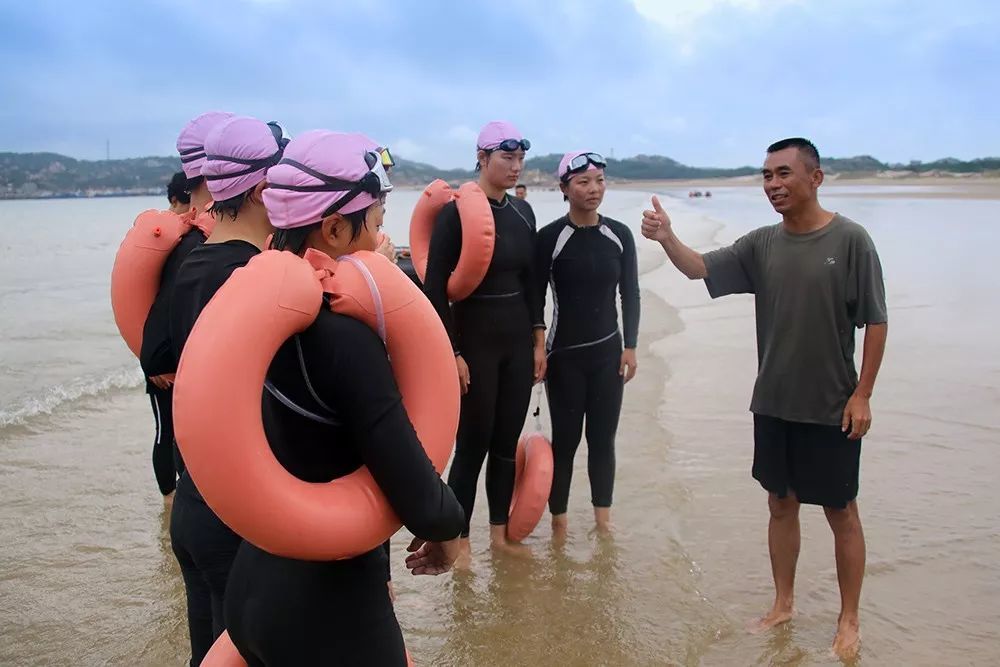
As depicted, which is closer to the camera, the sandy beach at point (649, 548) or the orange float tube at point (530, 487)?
the sandy beach at point (649, 548)

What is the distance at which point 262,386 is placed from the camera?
1.98 meters

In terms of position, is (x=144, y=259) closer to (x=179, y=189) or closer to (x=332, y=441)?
(x=179, y=189)

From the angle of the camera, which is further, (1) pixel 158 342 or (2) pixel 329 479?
(1) pixel 158 342

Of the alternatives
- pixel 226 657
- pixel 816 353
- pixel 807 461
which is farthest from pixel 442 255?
pixel 226 657

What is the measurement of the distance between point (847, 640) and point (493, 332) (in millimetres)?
2396

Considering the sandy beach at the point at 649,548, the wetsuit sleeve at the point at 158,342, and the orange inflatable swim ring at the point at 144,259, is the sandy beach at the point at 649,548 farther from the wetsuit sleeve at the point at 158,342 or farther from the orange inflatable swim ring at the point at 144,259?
the orange inflatable swim ring at the point at 144,259

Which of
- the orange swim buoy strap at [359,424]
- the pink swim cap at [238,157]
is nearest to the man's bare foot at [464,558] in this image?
the pink swim cap at [238,157]

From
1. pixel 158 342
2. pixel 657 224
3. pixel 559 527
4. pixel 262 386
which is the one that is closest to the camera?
pixel 262 386

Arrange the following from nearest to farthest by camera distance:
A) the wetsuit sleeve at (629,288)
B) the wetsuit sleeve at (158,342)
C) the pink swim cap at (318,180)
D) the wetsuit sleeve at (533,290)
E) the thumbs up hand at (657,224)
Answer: the pink swim cap at (318,180) → the wetsuit sleeve at (158,342) → the thumbs up hand at (657,224) → the wetsuit sleeve at (533,290) → the wetsuit sleeve at (629,288)

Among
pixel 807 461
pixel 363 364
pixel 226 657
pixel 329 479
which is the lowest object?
pixel 226 657

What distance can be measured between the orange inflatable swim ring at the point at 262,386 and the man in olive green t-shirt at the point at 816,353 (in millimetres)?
2287

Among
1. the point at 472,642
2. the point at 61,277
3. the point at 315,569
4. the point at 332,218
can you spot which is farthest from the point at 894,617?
the point at 61,277

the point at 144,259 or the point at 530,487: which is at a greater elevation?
the point at 144,259

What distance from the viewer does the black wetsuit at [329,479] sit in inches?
79.4
